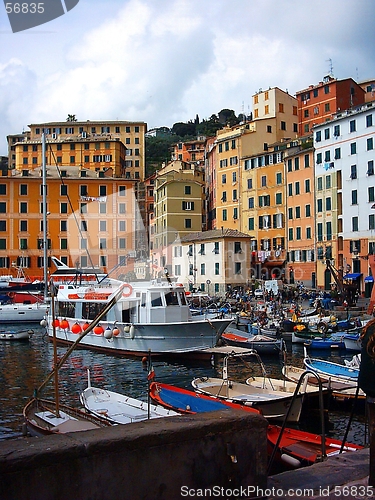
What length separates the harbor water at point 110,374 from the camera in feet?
47.1

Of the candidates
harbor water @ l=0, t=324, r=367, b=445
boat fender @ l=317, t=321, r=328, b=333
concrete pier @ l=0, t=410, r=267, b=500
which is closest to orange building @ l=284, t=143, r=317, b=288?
boat fender @ l=317, t=321, r=328, b=333

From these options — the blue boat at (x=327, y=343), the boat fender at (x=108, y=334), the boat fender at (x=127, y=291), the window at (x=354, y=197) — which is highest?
the window at (x=354, y=197)

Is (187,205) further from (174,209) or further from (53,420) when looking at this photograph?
(53,420)

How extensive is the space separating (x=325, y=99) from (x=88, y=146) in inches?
1357

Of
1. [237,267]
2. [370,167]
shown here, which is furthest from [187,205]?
[370,167]

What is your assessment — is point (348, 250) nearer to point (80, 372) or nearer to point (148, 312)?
point (148, 312)

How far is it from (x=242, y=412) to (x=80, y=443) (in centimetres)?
119

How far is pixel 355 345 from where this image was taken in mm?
25688

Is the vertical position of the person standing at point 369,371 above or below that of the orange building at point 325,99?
below

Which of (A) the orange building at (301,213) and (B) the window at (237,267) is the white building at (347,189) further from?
(B) the window at (237,267)

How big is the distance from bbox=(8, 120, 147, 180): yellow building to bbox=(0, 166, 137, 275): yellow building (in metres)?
13.0

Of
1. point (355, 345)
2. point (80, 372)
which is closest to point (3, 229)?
point (80, 372)

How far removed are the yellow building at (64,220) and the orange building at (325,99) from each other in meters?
23.8

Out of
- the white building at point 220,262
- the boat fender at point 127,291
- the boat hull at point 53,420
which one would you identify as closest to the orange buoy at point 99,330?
the boat fender at point 127,291
